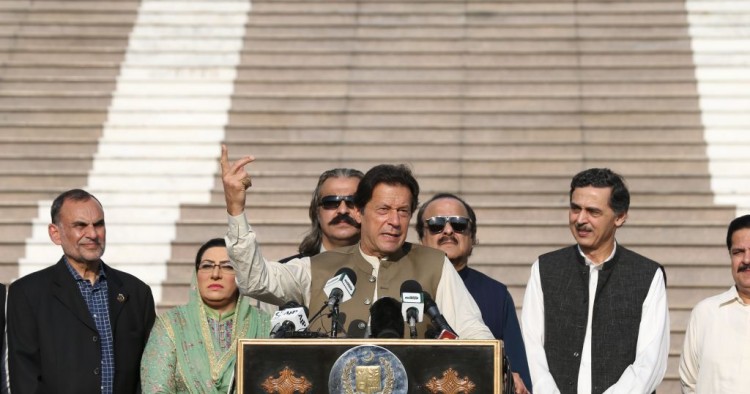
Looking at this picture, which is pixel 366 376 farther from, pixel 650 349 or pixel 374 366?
pixel 650 349

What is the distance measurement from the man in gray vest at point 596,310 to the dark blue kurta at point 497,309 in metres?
0.13

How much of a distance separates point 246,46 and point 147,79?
39.1 inches

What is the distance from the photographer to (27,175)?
35.5ft

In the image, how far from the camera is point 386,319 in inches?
177

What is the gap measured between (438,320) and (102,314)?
1953 mm

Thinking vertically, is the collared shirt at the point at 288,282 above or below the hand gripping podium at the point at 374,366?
above

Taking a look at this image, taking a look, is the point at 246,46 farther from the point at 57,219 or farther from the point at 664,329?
the point at 664,329

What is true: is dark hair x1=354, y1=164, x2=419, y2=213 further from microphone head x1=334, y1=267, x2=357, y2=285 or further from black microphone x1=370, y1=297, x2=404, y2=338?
black microphone x1=370, y1=297, x2=404, y2=338

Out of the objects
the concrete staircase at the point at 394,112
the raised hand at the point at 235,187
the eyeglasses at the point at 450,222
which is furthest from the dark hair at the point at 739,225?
the concrete staircase at the point at 394,112

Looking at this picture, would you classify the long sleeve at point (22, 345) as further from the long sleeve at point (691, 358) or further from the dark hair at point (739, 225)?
the dark hair at point (739, 225)

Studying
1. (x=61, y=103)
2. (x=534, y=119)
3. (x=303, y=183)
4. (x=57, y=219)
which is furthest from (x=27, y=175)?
(x=57, y=219)

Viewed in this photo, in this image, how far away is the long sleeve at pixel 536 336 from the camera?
557cm

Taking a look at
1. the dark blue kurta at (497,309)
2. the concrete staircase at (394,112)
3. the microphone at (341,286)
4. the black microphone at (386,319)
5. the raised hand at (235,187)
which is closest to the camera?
the black microphone at (386,319)

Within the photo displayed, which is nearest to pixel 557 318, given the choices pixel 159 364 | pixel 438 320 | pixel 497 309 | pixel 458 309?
pixel 497 309
